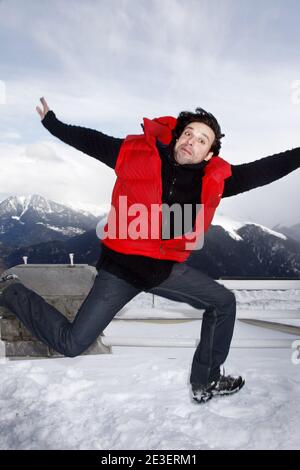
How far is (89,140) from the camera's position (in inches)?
109

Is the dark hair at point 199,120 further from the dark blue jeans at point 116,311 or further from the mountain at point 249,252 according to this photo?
the mountain at point 249,252

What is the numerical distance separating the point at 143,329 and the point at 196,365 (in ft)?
7.41

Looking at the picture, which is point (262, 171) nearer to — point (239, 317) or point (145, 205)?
point (145, 205)

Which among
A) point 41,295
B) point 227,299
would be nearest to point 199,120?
point 227,299

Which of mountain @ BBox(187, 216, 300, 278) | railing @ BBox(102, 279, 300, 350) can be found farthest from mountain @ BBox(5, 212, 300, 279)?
railing @ BBox(102, 279, 300, 350)

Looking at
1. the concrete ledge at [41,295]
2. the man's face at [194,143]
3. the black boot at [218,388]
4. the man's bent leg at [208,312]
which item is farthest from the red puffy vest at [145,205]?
the concrete ledge at [41,295]

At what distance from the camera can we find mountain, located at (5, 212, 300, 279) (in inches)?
4994

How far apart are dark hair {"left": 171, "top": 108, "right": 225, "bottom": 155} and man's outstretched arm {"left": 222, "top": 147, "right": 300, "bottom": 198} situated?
273 mm

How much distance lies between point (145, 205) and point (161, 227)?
0.63ft

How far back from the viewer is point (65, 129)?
2854mm

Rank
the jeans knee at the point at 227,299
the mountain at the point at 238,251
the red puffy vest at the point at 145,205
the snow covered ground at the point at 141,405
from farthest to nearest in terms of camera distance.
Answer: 1. the mountain at the point at 238,251
2. the jeans knee at the point at 227,299
3. the red puffy vest at the point at 145,205
4. the snow covered ground at the point at 141,405

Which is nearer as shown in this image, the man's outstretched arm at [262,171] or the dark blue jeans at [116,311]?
the dark blue jeans at [116,311]

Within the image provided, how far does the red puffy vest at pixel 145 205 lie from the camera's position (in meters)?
2.52

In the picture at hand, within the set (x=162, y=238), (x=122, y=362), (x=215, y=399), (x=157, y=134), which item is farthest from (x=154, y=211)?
(x=122, y=362)
